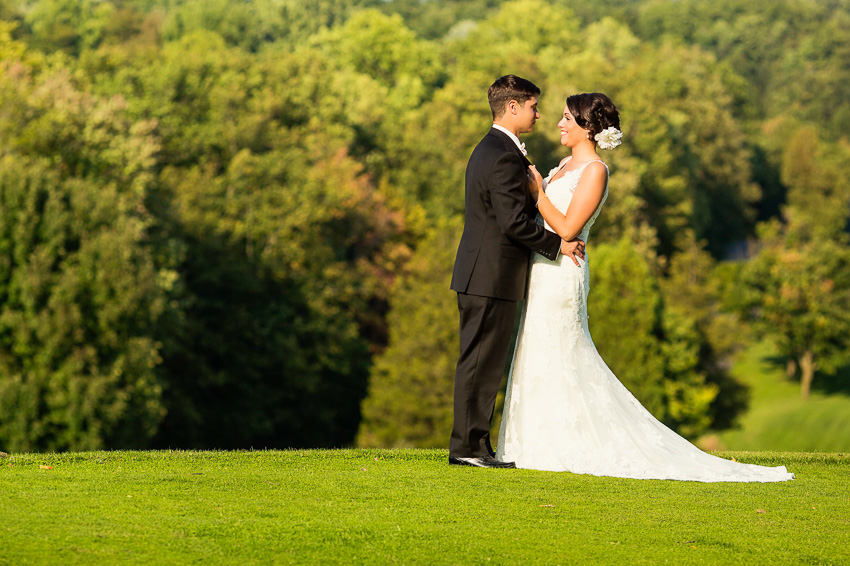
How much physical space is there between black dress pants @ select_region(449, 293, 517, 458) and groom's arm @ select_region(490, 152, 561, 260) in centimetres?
51

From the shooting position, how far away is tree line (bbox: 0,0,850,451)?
2909 centimetres

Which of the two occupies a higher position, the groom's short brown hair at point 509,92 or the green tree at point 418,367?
the groom's short brown hair at point 509,92

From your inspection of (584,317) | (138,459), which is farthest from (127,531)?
(584,317)

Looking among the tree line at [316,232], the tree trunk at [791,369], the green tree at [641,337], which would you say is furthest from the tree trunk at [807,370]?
the green tree at [641,337]

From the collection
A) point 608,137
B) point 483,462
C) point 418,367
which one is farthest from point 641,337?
point 483,462

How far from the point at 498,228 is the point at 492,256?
21cm

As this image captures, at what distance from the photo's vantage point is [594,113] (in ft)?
25.7

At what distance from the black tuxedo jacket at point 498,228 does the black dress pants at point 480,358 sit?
10 centimetres

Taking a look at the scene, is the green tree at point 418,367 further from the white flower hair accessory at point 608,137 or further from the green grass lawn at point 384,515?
the green grass lawn at point 384,515

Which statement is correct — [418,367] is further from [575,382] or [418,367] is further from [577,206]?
[577,206]

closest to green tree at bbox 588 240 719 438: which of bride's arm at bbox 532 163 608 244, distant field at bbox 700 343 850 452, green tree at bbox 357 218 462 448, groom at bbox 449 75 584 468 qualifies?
distant field at bbox 700 343 850 452

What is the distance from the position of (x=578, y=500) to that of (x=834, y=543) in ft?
4.90

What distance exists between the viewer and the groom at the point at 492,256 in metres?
7.32

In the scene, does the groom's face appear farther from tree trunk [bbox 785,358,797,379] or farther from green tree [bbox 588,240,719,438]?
tree trunk [bbox 785,358,797,379]
